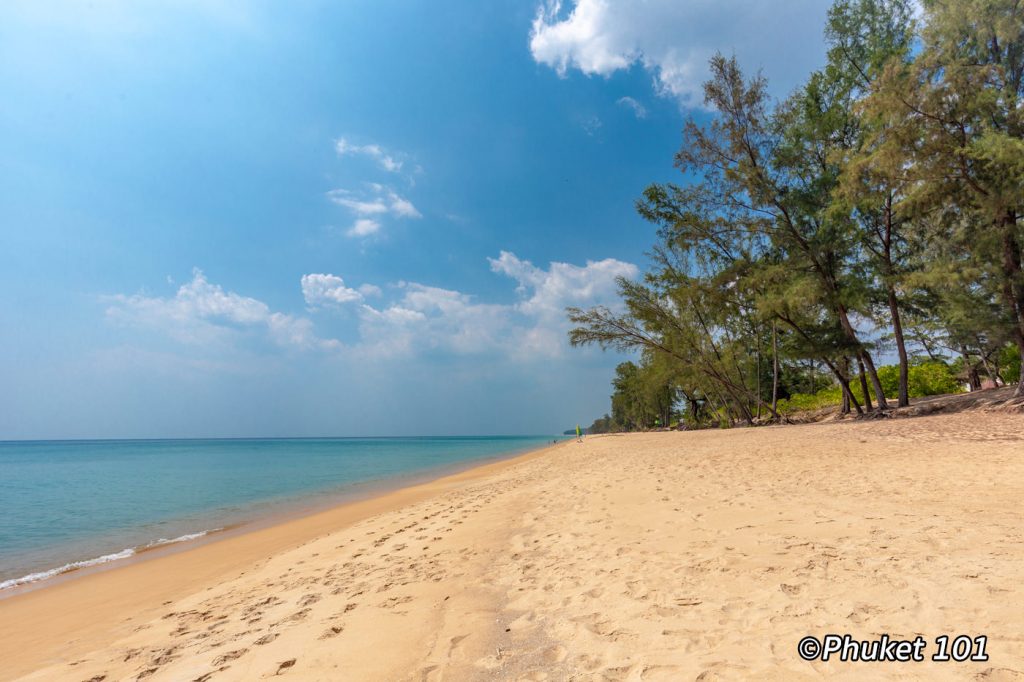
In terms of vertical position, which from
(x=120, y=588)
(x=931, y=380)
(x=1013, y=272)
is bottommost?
(x=120, y=588)

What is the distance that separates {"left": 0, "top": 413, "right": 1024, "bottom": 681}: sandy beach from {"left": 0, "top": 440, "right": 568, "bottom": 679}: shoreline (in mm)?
53

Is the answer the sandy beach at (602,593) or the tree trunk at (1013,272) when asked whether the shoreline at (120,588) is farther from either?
the tree trunk at (1013,272)

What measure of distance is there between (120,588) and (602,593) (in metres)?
7.88

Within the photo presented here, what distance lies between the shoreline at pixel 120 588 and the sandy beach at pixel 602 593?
0.17 feet

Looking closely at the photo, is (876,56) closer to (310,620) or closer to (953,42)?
(953,42)

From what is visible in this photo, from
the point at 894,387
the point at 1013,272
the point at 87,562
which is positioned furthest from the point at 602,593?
the point at 894,387

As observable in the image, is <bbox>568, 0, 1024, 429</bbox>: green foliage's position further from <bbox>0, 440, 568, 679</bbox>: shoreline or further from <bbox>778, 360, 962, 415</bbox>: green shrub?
<bbox>0, 440, 568, 679</bbox>: shoreline

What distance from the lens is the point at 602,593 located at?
3.64 m

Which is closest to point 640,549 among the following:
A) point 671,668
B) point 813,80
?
point 671,668

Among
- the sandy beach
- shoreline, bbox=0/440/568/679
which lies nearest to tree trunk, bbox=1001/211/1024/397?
the sandy beach

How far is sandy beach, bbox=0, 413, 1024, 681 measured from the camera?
2.64 metres

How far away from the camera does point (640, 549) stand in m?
4.60

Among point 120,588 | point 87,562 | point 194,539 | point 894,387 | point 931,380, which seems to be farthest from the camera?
point 894,387

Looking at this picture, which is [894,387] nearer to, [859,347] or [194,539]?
[859,347]
